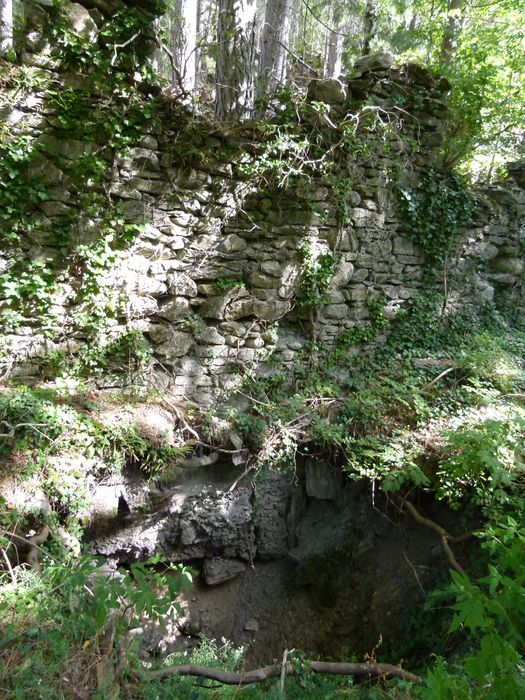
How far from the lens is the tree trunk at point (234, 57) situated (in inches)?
172

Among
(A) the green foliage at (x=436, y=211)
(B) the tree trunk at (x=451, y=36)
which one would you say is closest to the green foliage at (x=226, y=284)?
(A) the green foliage at (x=436, y=211)

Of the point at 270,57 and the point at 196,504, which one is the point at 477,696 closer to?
the point at 196,504

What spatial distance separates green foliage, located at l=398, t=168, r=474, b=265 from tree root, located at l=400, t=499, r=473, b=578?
126 inches

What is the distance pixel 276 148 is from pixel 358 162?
1.12 metres

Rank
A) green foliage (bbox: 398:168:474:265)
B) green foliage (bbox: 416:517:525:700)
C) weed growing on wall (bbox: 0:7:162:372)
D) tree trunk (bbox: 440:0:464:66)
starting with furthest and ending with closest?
tree trunk (bbox: 440:0:464:66)
green foliage (bbox: 398:168:474:265)
weed growing on wall (bbox: 0:7:162:372)
green foliage (bbox: 416:517:525:700)

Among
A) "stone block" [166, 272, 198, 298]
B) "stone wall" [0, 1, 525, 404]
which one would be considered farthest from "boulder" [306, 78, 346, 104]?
"stone block" [166, 272, 198, 298]

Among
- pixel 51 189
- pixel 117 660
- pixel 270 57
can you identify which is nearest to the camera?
pixel 117 660

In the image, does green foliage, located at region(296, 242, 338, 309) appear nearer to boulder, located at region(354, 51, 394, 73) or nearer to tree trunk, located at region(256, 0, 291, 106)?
tree trunk, located at region(256, 0, 291, 106)

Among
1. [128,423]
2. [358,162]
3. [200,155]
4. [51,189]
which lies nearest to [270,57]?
[358,162]

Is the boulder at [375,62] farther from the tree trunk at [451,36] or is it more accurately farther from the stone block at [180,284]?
the stone block at [180,284]

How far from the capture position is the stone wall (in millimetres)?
3709

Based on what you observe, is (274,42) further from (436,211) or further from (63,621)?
(63,621)

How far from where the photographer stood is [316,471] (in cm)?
473

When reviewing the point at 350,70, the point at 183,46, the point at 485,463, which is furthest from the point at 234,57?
the point at 485,463
